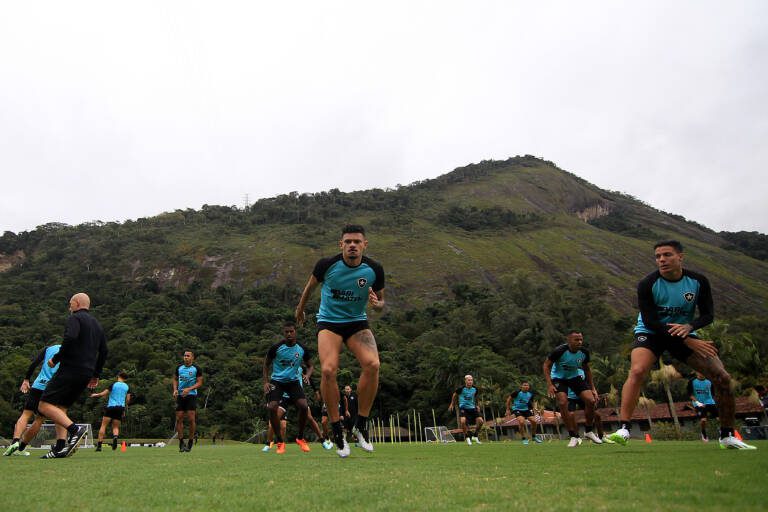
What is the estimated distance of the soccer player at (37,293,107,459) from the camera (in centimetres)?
837

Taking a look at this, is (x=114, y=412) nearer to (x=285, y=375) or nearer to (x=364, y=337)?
(x=285, y=375)

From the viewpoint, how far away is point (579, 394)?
1241cm

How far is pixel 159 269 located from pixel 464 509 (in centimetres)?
15522

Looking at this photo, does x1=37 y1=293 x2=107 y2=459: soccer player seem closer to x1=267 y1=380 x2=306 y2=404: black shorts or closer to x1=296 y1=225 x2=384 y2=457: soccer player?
x1=296 y1=225 x2=384 y2=457: soccer player

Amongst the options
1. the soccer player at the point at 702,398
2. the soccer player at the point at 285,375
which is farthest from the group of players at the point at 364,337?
the soccer player at the point at 702,398

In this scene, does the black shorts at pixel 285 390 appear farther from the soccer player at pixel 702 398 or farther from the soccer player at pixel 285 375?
the soccer player at pixel 702 398

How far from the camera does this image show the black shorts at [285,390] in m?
11.8

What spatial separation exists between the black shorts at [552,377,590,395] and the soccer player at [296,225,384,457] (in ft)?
20.1

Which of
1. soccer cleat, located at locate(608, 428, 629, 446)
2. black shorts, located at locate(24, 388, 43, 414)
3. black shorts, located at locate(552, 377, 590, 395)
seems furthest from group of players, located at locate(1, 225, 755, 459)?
black shorts, located at locate(552, 377, 590, 395)

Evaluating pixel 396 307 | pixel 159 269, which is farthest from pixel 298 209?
pixel 396 307

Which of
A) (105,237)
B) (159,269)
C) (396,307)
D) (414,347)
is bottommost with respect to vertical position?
(414,347)

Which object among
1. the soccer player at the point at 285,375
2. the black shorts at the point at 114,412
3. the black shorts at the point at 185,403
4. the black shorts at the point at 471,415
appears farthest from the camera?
the black shorts at the point at 471,415

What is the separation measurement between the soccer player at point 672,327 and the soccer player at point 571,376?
473 cm

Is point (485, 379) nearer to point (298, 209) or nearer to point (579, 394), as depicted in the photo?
point (579, 394)
